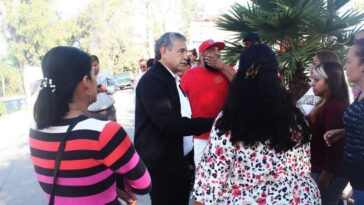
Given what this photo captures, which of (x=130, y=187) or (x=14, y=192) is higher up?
(x=130, y=187)

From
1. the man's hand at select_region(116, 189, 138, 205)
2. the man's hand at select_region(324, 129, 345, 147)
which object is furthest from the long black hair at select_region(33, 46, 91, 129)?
the man's hand at select_region(324, 129, 345, 147)

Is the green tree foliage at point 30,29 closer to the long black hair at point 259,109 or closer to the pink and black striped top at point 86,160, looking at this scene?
the pink and black striped top at point 86,160

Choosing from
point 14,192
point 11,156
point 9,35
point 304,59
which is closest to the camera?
point 304,59

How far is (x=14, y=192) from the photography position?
5793 mm

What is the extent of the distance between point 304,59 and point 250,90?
9.40 feet

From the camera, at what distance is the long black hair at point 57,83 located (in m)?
1.79

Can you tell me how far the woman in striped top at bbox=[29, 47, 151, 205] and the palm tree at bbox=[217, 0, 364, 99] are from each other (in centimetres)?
316

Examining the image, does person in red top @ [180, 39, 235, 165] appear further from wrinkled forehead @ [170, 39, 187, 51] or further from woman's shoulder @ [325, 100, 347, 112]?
woman's shoulder @ [325, 100, 347, 112]

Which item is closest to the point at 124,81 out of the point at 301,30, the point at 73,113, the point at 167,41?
the point at 301,30

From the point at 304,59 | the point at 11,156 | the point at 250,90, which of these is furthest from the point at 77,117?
the point at 11,156

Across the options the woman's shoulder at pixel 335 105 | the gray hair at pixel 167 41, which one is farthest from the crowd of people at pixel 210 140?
the gray hair at pixel 167 41

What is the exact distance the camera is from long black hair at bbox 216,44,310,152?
1.96 m

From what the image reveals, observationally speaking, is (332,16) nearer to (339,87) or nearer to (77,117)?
(339,87)

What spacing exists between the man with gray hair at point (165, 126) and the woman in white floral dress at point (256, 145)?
658 mm
